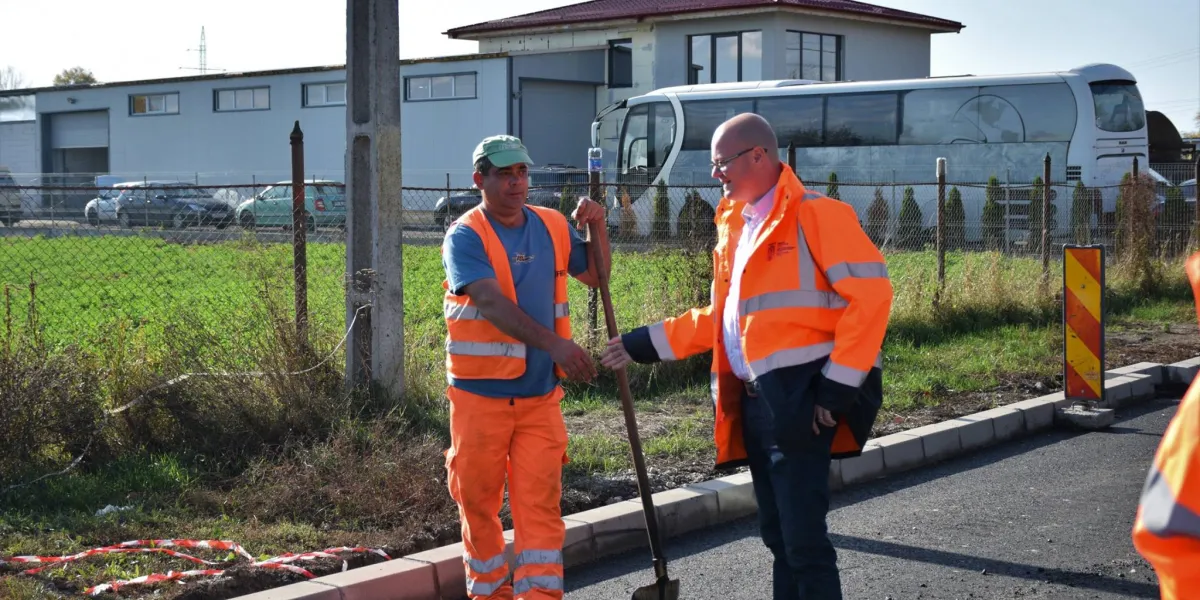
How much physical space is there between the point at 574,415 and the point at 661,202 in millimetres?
4445

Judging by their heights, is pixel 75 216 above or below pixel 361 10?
below

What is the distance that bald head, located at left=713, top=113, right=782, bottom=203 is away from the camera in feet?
13.8

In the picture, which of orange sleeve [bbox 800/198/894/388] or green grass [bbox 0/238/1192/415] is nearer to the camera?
orange sleeve [bbox 800/198/894/388]

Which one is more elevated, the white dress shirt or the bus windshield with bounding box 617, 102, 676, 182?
the bus windshield with bounding box 617, 102, 676, 182

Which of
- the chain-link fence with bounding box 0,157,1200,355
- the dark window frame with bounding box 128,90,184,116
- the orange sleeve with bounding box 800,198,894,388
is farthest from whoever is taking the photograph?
the dark window frame with bounding box 128,90,184,116

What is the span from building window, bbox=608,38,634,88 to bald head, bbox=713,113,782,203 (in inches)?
1487

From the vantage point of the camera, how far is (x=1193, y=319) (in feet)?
44.9

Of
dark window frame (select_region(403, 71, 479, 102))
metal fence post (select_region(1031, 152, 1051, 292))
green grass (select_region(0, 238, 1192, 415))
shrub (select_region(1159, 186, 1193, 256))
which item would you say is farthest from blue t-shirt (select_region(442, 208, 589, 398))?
dark window frame (select_region(403, 71, 479, 102))

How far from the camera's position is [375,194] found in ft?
24.9

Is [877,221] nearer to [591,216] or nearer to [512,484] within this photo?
[591,216]

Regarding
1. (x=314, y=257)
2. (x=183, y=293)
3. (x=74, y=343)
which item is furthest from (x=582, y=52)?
(x=74, y=343)

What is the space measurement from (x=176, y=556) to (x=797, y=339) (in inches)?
113

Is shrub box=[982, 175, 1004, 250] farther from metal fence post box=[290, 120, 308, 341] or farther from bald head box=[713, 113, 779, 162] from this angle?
bald head box=[713, 113, 779, 162]

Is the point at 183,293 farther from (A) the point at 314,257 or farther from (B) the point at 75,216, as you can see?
(A) the point at 314,257
